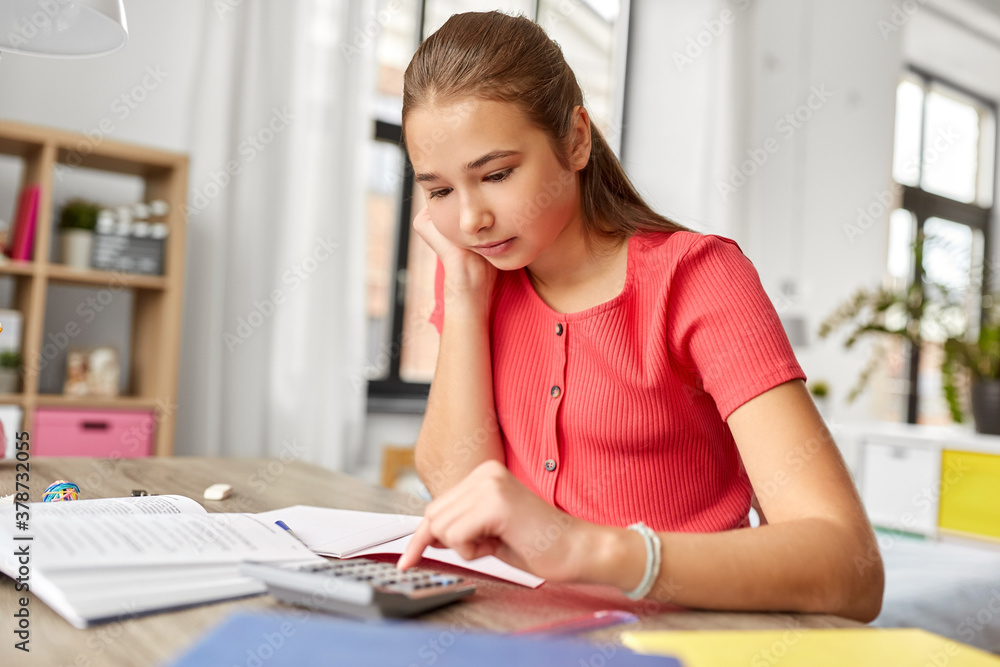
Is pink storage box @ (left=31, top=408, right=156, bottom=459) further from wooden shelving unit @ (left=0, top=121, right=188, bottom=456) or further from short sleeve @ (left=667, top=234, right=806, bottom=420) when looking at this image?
short sleeve @ (left=667, top=234, right=806, bottom=420)

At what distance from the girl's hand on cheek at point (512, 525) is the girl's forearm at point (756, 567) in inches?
0.7

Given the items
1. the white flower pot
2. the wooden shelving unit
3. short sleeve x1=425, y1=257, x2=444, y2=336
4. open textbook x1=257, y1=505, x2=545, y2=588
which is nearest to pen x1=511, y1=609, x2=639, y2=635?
open textbook x1=257, y1=505, x2=545, y2=588

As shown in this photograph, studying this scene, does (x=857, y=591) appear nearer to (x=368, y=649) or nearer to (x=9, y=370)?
(x=368, y=649)

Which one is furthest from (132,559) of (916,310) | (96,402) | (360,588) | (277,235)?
(916,310)

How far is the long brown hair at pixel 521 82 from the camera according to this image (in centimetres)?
100

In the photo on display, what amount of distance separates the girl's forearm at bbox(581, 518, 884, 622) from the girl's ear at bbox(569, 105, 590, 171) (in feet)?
1.80

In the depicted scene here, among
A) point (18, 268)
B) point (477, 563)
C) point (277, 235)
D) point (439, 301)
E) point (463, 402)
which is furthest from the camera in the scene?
point (277, 235)

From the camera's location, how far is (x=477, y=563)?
810 millimetres

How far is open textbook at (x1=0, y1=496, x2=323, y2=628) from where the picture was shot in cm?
59


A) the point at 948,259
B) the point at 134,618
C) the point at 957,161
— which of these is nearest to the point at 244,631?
the point at 134,618

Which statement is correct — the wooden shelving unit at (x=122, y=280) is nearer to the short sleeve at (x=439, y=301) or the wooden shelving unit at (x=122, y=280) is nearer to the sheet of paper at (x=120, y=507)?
the short sleeve at (x=439, y=301)

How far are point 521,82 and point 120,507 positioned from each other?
662 millimetres

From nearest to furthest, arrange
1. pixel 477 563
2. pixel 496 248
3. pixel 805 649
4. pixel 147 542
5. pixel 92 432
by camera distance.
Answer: pixel 805 649, pixel 147 542, pixel 477 563, pixel 496 248, pixel 92 432

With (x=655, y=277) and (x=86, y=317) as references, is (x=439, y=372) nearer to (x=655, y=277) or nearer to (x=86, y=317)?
A: (x=655, y=277)
